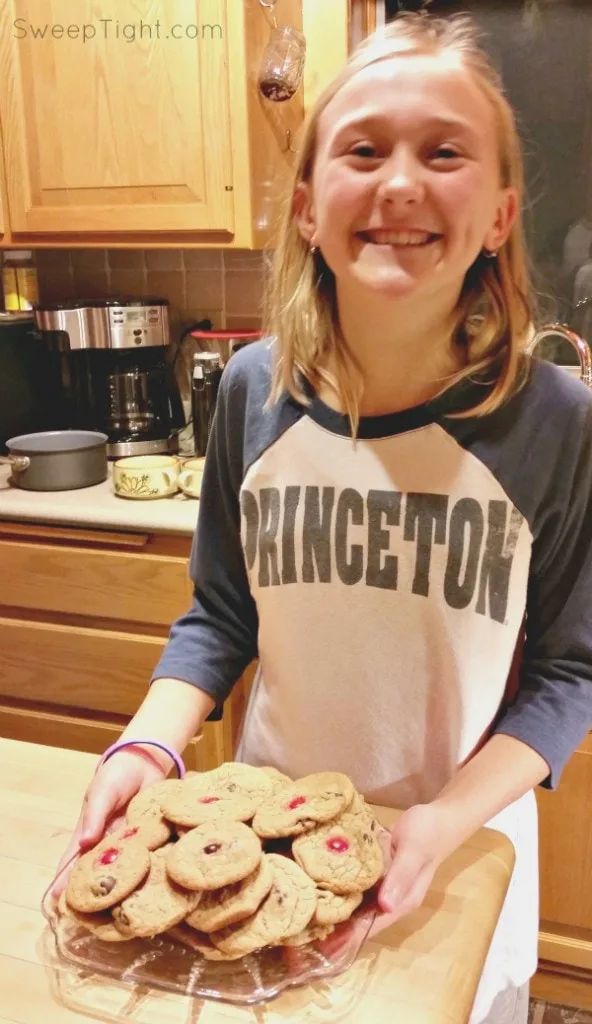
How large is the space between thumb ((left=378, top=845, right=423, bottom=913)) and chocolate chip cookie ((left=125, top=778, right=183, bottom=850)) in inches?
6.2

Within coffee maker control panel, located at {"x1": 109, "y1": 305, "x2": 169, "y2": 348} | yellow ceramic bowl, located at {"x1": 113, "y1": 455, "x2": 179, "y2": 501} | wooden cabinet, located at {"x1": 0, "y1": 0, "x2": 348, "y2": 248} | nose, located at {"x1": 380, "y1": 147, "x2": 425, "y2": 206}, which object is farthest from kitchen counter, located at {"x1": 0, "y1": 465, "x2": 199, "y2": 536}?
nose, located at {"x1": 380, "y1": 147, "x2": 425, "y2": 206}

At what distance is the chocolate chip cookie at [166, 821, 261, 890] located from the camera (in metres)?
0.57

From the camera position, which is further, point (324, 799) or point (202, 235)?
point (202, 235)

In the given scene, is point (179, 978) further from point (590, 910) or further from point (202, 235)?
point (202, 235)

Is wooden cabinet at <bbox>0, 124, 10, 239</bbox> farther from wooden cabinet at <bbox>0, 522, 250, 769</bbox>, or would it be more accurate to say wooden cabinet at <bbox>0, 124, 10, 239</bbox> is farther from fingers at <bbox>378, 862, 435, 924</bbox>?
fingers at <bbox>378, 862, 435, 924</bbox>

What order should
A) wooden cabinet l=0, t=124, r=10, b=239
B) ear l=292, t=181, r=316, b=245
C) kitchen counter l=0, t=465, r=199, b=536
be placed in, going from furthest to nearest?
wooden cabinet l=0, t=124, r=10, b=239
kitchen counter l=0, t=465, r=199, b=536
ear l=292, t=181, r=316, b=245

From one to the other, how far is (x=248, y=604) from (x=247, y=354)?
0.28m

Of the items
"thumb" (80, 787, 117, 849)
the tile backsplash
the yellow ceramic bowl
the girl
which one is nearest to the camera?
"thumb" (80, 787, 117, 849)

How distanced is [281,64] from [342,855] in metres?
1.69

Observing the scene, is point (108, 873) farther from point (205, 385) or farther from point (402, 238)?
point (205, 385)

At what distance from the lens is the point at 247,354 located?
39.7 inches

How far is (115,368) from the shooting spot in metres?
2.15

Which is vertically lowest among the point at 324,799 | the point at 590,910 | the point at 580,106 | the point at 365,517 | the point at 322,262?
the point at 590,910

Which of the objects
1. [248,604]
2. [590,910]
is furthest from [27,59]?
[590,910]
